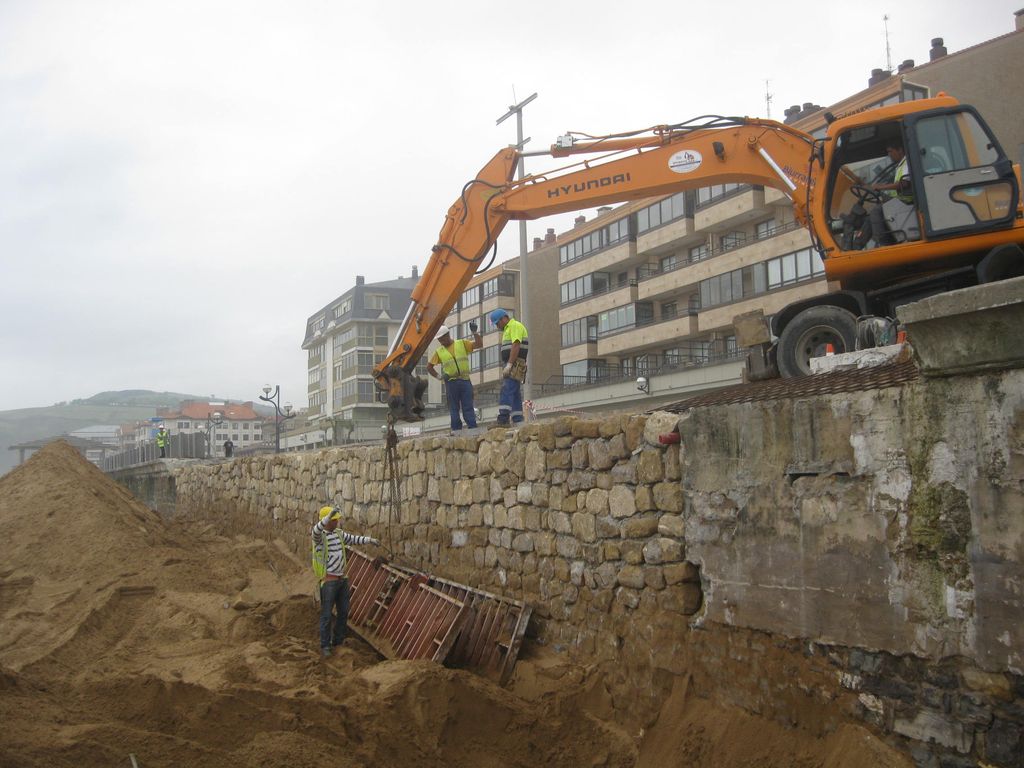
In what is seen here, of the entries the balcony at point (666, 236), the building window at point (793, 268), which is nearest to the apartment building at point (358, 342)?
the balcony at point (666, 236)

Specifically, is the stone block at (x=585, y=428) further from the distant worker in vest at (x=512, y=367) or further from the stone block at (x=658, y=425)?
the distant worker in vest at (x=512, y=367)

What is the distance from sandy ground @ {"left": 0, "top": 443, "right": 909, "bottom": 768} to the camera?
18.6 ft

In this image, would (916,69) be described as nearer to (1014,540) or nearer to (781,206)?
(781,206)

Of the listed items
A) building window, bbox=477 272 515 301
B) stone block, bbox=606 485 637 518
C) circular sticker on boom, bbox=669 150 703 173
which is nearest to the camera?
stone block, bbox=606 485 637 518

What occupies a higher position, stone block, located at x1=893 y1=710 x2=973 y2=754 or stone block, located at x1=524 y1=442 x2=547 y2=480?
stone block, located at x1=524 y1=442 x2=547 y2=480

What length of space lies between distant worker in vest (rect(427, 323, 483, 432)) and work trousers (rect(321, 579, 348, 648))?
2.48 metres

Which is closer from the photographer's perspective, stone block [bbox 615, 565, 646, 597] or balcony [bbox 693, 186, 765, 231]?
stone block [bbox 615, 565, 646, 597]

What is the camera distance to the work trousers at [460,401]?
Result: 10875 millimetres

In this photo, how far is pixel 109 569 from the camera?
40.1ft

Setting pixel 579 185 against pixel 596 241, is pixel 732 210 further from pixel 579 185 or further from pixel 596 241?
pixel 579 185

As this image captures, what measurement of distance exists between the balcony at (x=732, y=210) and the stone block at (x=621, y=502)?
28895 millimetres

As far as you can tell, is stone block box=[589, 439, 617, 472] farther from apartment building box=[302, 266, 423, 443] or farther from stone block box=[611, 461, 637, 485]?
apartment building box=[302, 266, 423, 443]

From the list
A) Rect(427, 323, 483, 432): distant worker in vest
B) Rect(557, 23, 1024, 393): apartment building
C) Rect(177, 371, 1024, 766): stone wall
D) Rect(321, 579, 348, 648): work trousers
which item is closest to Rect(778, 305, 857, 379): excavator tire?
Rect(177, 371, 1024, 766): stone wall

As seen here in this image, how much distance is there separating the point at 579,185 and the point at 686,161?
1.26m
